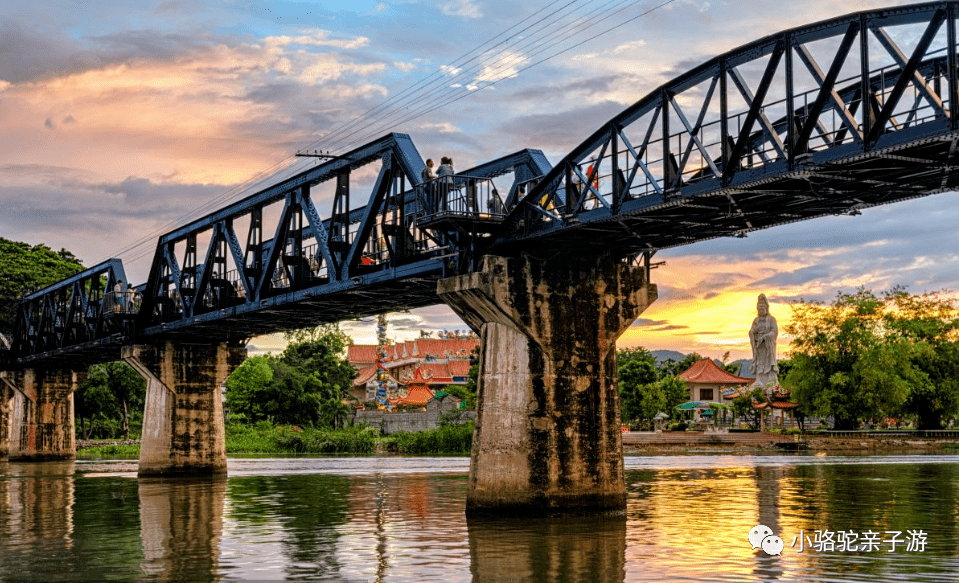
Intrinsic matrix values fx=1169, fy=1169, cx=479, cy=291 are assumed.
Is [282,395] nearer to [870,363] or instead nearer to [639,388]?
[639,388]

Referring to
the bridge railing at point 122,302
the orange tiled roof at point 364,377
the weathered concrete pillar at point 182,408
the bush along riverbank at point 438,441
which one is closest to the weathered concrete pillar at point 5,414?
the bush along riverbank at point 438,441

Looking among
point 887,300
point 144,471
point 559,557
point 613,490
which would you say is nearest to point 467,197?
point 613,490

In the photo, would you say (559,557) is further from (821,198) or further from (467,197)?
(467,197)

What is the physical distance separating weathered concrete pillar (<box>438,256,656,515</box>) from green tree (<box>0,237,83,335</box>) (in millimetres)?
100161

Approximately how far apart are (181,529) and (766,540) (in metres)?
18.8

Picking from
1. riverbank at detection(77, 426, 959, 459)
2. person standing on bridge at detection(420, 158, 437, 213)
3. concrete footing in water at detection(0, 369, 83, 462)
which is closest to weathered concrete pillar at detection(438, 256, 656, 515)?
person standing on bridge at detection(420, 158, 437, 213)

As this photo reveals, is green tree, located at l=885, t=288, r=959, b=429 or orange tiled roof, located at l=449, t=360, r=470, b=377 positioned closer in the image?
green tree, located at l=885, t=288, r=959, b=429

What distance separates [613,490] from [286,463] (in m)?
53.9

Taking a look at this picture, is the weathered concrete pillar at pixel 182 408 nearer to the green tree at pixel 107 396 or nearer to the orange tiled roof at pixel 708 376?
the green tree at pixel 107 396

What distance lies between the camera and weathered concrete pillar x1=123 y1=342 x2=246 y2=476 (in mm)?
68688

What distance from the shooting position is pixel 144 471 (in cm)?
6850

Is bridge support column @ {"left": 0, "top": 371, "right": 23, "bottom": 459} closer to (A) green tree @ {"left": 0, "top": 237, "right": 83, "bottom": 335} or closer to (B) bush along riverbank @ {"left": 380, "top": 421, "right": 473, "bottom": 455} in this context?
(A) green tree @ {"left": 0, "top": 237, "right": 83, "bottom": 335}

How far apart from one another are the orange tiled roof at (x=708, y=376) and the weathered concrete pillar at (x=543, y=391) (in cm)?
10198

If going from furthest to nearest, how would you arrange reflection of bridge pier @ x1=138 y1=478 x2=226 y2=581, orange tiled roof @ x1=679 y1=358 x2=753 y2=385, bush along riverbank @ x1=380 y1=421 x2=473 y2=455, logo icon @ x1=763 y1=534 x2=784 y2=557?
orange tiled roof @ x1=679 y1=358 x2=753 y2=385, bush along riverbank @ x1=380 y1=421 x2=473 y2=455, logo icon @ x1=763 y1=534 x2=784 y2=557, reflection of bridge pier @ x1=138 y1=478 x2=226 y2=581
